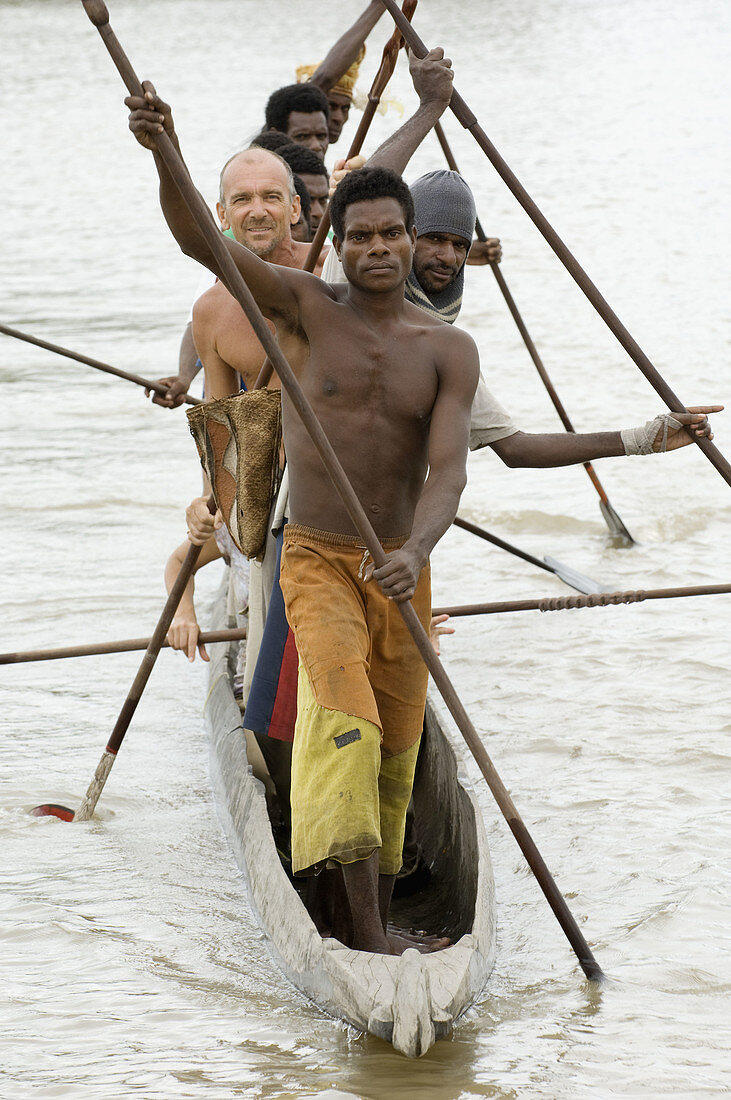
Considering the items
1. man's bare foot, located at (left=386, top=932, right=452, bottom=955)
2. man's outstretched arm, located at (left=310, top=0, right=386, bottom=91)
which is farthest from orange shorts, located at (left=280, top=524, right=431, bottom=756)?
man's outstretched arm, located at (left=310, top=0, right=386, bottom=91)

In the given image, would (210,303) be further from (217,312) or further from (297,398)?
(297,398)

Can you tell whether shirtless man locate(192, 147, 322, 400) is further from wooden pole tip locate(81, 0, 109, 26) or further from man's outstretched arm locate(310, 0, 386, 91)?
man's outstretched arm locate(310, 0, 386, 91)

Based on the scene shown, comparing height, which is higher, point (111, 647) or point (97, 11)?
point (97, 11)

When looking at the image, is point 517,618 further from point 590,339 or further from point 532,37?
point 532,37

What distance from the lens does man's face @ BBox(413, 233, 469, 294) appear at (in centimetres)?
355

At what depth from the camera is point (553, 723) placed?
519cm

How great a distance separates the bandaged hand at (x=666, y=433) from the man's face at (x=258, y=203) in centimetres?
129

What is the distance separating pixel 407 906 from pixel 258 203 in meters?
2.01

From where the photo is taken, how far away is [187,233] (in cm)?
296

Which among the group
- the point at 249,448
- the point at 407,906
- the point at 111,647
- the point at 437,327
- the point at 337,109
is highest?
the point at 337,109

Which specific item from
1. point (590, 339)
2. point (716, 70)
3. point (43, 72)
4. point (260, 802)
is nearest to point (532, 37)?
point (716, 70)

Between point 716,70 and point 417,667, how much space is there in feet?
78.9

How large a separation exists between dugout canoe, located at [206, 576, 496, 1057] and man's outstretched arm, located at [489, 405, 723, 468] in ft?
2.84

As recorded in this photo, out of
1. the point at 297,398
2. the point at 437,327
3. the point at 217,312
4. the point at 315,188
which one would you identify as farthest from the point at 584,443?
the point at 315,188
